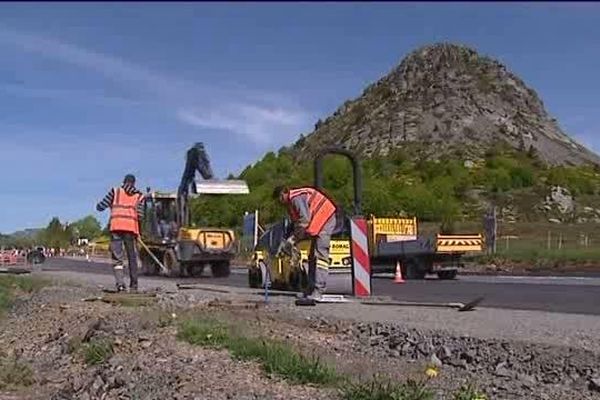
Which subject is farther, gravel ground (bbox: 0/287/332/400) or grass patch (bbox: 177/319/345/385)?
gravel ground (bbox: 0/287/332/400)

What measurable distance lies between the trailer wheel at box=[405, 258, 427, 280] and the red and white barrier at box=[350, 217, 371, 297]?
691 inches

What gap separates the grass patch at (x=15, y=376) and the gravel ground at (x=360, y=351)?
23 centimetres

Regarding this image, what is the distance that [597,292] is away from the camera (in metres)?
21.3

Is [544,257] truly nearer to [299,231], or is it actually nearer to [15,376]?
[299,231]

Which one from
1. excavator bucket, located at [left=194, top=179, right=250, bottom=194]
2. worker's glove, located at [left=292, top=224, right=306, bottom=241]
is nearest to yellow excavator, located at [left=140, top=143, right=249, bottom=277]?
excavator bucket, located at [left=194, top=179, right=250, bottom=194]

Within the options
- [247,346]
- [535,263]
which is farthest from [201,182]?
[247,346]

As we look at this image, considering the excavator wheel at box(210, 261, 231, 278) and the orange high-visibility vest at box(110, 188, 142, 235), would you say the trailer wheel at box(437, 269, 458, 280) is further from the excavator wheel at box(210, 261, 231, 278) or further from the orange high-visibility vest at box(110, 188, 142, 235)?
the orange high-visibility vest at box(110, 188, 142, 235)

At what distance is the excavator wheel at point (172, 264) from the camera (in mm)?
35594

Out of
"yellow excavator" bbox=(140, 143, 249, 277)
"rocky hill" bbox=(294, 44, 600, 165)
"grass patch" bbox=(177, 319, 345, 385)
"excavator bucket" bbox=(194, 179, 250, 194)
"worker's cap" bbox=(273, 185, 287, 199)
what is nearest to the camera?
"grass patch" bbox=(177, 319, 345, 385)

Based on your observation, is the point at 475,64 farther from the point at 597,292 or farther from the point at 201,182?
the point at 597,292

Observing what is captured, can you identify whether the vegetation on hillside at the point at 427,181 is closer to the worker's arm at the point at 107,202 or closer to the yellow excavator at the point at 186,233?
the yellow excavator at the point at 186,233

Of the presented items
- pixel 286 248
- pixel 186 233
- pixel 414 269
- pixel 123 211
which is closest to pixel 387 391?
pixel 123 211

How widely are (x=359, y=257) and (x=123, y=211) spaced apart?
4.26 meters

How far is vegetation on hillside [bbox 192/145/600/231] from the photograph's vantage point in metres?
87.4
